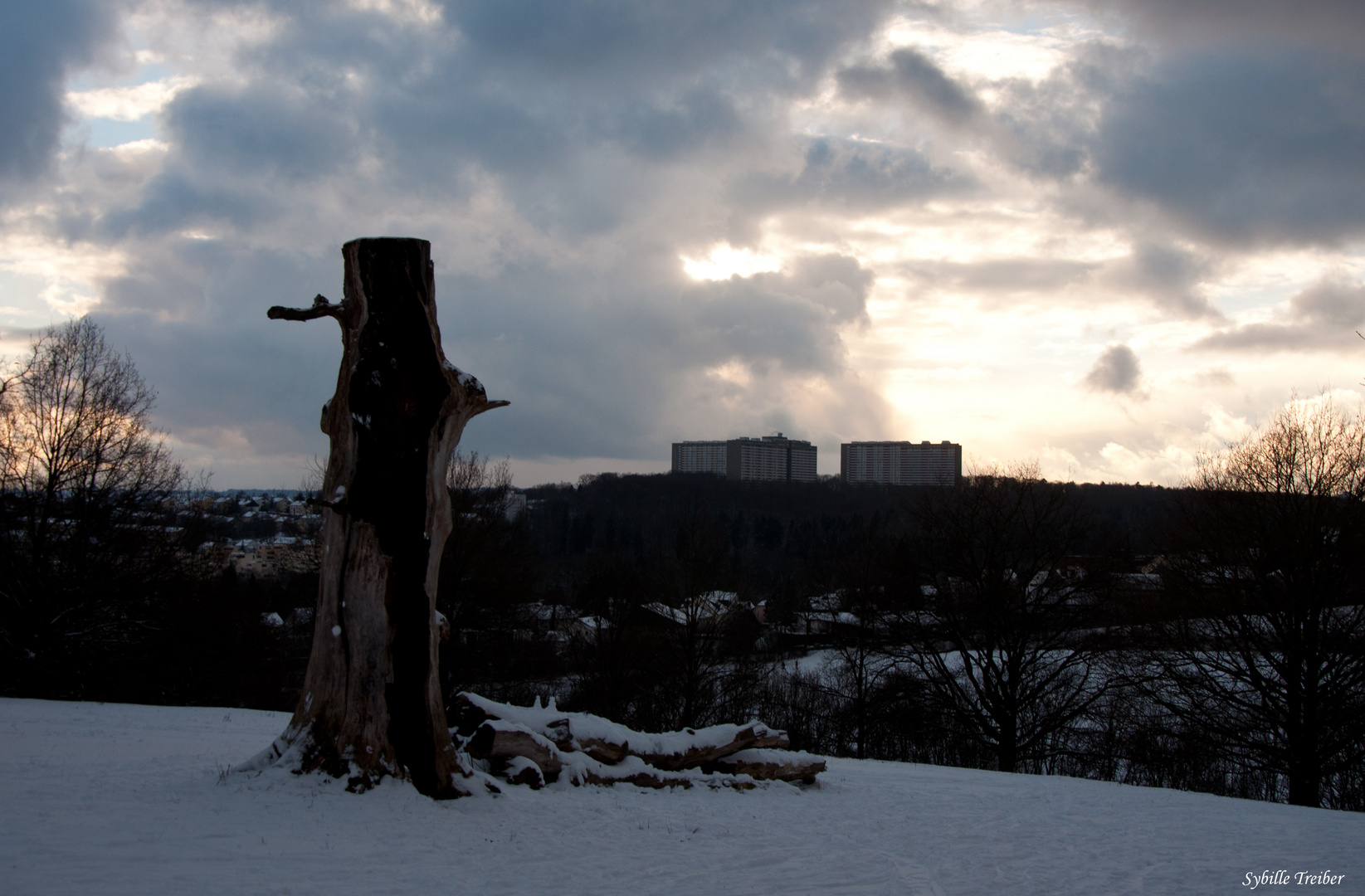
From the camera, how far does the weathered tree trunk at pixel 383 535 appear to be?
25.2 ft

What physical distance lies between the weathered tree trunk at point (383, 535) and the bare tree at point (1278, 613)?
19974 mm

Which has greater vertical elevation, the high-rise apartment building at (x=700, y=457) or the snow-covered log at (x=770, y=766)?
the high-rise apartment building at (x=700, y=457)

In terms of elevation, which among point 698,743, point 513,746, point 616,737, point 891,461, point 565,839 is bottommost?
point 698,743

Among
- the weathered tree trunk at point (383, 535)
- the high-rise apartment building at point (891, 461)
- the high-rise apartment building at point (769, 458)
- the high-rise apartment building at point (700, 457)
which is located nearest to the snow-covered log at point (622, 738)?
the weathered tree trunk at point (383, 535)

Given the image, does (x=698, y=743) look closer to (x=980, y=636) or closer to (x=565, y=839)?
(x=565, y=839)

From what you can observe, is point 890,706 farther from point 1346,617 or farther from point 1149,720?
point 1346,617

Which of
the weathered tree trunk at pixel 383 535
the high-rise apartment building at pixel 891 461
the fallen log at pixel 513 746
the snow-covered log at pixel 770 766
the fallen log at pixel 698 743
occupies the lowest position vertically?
the snow-covered log at pixel 770 766

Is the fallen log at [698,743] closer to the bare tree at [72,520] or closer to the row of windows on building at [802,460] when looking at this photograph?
the bare tree at [72,520]

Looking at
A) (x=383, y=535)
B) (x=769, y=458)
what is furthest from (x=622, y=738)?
(x=769, y=458)

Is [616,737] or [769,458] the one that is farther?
[769,458]

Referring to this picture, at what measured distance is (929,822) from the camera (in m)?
9.28

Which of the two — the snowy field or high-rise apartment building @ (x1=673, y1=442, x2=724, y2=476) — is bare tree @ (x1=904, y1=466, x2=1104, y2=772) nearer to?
the snowy field

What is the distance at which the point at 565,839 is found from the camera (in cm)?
708

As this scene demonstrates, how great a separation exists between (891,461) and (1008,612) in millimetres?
94961
